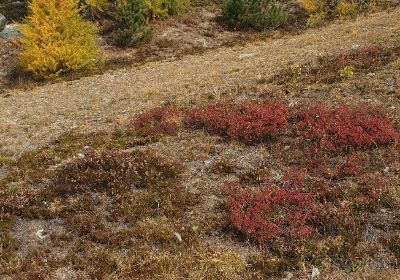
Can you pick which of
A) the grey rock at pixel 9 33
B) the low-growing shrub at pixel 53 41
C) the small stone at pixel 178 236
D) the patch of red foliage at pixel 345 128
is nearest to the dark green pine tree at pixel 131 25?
the low-growing shrub at pixel 53 41

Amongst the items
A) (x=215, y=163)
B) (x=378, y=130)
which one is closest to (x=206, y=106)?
(x=215, y=163)

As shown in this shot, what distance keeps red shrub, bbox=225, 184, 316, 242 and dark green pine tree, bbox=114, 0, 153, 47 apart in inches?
1139

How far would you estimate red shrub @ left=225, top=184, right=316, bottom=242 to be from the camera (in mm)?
10586

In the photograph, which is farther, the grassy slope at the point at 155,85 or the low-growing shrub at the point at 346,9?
the low-growing shrub at the point at 346,9

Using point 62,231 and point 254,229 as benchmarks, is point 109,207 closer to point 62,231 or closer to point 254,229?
point 62,231

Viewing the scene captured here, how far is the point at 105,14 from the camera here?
43781 mm

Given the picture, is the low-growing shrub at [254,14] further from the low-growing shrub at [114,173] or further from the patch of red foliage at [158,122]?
the low-growing shrub at [114,173]

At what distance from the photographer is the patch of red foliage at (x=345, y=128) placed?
13.9 m

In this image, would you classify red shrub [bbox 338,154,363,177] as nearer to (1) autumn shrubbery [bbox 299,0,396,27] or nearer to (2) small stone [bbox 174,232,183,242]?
(2) small stone [bbox 174,232,183,242]

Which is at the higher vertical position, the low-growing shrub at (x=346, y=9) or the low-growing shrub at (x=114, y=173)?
the low-growing shrub at (x=114, y=173)

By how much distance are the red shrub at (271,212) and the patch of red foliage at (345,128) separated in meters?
2.91

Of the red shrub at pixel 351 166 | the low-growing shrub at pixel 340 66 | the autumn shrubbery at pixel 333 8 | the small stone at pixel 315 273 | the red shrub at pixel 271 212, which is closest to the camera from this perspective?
the small stone at pixel 315 273

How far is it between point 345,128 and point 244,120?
3522 millimetres

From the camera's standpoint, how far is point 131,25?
3916 cm
